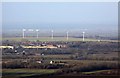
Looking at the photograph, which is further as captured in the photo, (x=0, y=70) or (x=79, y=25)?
(x=79, y=25)

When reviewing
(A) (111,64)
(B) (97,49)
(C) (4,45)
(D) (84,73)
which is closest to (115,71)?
(A) (111,64)

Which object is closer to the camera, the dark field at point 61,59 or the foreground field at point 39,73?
the foreground field at point 39,73

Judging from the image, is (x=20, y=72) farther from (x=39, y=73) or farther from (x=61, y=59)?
(x=61, y=59)

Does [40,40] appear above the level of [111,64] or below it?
above

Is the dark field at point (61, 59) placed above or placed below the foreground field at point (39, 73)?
above

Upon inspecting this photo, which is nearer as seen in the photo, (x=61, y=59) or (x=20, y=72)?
(x=20, y=72)

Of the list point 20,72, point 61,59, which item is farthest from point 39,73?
point 61,59

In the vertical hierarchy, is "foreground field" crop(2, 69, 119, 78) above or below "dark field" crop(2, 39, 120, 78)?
below

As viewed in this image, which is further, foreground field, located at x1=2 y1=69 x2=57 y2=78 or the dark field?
the dark field

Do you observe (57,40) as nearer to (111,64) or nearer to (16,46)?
(16,46)

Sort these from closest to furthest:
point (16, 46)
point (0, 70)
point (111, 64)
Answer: point (0, 70) → point (111, 64) → point (16, 46)

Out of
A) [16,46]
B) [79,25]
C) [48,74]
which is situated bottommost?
[48,74]
